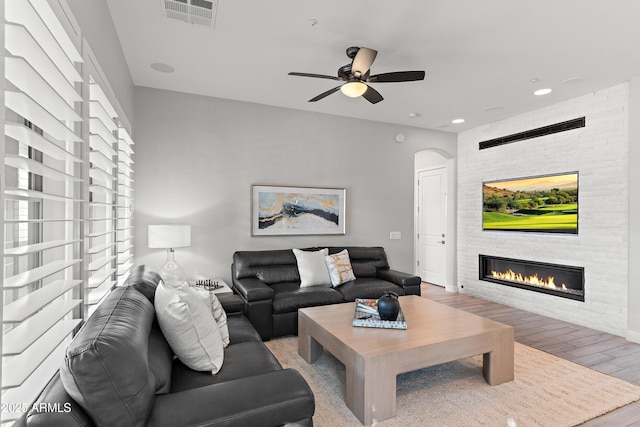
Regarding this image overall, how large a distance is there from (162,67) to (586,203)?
16.7 feet

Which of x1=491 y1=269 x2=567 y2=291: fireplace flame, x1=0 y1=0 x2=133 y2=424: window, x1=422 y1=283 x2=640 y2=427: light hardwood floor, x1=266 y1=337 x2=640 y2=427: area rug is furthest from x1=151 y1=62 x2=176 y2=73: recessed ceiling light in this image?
x1=491 y1=269 x2=567 y2=291: fireplace flame

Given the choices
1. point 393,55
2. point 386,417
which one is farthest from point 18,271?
point 393,55

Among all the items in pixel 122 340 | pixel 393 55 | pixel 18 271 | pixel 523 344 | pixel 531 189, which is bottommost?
pixel 523 344

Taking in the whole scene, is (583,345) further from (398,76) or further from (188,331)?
(188,331)

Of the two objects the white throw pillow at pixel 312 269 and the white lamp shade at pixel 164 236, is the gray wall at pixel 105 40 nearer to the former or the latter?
the white lamp shade at pixel 164 236

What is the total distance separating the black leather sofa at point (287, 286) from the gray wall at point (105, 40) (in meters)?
2.16

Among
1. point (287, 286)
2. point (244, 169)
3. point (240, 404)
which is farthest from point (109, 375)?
point (244, 169)

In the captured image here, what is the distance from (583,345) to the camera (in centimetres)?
354

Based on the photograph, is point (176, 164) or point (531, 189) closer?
point (176, 164)

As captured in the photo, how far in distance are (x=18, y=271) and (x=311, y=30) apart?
99.1 inches

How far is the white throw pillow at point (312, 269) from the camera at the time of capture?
162 inches

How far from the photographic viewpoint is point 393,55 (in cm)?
320

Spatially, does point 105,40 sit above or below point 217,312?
above

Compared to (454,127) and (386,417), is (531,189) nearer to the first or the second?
(454,127)
